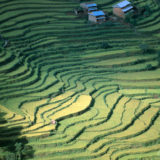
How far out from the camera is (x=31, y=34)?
28.3 meters

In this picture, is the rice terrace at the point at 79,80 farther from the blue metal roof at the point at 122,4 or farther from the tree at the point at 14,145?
the blue metal roof at the point at 122,4

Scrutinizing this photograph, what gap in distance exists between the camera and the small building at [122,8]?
32.2 m

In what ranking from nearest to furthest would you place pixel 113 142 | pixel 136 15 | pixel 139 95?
1. pixel 113 142
2. pixel 139 95
3. pixel 136 15

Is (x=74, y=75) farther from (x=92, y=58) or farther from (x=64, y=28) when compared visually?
(x=64, y=28)

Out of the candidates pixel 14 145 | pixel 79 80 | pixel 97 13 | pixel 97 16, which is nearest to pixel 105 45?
pixel 97 16

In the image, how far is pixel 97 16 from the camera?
31.0 metres

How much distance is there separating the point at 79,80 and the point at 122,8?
38.7 ft

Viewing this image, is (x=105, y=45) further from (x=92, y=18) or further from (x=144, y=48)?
(x=92, y=18)

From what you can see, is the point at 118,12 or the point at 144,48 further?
the point at 118,12

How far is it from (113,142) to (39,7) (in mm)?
18180

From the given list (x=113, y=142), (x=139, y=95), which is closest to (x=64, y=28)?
(x=139, y=95)

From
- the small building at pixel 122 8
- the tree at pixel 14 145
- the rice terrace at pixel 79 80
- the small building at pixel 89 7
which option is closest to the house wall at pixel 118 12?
the small building at pixel 122 8

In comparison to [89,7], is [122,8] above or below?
below

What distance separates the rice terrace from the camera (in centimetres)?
1867
